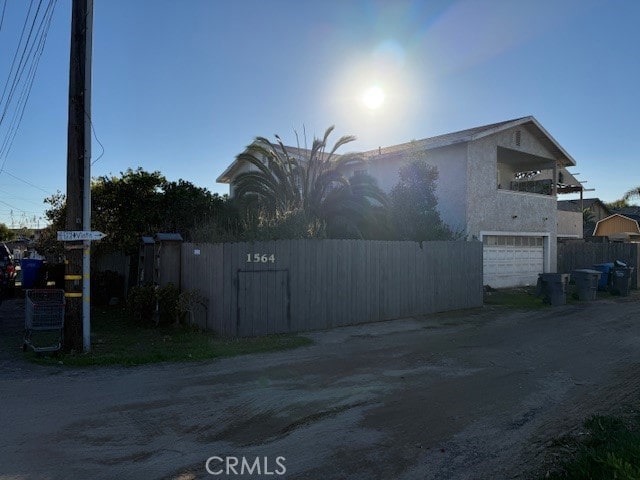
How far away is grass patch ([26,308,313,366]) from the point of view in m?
8.09

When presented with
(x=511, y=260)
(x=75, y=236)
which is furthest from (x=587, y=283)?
(x=75, y=236)

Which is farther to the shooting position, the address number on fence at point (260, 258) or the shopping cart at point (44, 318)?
the address number on fence at point (260, 258)

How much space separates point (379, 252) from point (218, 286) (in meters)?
4.32

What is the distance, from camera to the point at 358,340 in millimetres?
9977

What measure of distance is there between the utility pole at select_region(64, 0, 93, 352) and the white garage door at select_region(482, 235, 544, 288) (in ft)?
51.4

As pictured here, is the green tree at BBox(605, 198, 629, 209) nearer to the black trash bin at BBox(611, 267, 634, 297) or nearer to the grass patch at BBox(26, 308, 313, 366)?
the black trash bin at BBox(611, 267, 634, 297)

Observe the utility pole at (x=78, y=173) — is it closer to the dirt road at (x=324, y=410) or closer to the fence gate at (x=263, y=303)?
the dirt road at (x=324, y=410)

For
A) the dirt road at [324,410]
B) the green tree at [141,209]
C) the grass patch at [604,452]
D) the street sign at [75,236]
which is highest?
the green tree at [141,209]

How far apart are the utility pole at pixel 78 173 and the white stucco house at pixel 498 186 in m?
10.2

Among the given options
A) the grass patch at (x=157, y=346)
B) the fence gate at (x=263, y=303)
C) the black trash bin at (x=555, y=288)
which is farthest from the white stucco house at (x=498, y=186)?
the grass patch at (x=157, y=346)

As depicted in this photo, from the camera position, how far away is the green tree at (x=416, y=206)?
14789 millimetres

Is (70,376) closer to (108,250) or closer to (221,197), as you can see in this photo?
(108,250)

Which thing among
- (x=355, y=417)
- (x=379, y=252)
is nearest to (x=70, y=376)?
(x=355, y=417)

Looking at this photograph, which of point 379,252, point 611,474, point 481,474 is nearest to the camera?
point 611,474
